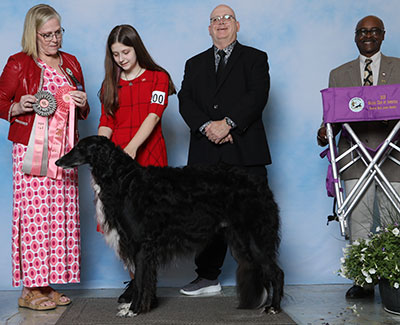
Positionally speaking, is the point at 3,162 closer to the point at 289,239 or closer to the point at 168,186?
the point at 168,186

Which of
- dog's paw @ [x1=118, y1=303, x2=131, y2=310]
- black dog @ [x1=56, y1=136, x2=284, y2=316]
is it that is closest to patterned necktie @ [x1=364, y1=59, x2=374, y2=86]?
black dog @ [x1=56, y1=136, x2=284, y2=316]

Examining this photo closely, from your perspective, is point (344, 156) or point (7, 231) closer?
point (344, 156)

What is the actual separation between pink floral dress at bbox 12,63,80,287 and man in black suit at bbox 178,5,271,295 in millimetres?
895

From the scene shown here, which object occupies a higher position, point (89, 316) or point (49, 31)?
point (49, 31)

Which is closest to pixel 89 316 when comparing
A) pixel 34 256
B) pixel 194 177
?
pixel 34 256

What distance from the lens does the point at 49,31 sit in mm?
3377

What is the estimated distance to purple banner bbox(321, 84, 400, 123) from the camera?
11.0ft

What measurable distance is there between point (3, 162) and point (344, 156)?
2.77 m

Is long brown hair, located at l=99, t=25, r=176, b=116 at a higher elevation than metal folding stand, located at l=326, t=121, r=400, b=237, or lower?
higher

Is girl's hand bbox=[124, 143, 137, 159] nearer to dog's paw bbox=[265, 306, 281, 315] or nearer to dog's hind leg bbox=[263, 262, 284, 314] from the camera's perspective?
dog's hind leg bbox=[263, 262, 284, 314]

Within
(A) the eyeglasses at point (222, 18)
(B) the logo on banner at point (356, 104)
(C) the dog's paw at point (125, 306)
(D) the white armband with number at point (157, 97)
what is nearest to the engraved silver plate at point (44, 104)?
(D) the white armband with number at point (157, 97)

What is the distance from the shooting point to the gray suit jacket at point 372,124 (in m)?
3.56

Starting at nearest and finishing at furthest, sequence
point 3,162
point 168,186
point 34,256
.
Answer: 1. point 168,186
2. point 34,256
3. point 3,162

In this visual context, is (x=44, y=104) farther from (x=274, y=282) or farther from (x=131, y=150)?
(x=274, y=282)
